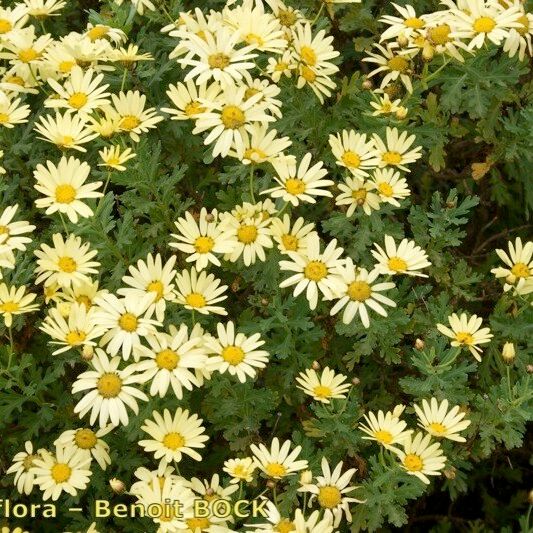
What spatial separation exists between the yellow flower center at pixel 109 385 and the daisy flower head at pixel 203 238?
0.49 metres

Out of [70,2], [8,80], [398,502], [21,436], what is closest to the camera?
[398,502]

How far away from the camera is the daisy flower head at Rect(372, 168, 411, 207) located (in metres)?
3.40

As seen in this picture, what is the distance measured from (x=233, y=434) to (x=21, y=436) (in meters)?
0.80

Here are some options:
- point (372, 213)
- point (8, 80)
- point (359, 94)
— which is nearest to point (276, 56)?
point (359, 94)

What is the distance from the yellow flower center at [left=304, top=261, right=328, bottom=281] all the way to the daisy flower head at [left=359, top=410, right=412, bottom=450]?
0.52 m

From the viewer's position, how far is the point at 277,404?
327 centimetres

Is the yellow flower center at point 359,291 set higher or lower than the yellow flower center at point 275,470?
higher

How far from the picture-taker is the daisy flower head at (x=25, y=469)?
10.2ft

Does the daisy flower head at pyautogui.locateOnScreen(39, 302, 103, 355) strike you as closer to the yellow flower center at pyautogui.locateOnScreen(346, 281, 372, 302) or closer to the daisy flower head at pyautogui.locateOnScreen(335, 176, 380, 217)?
the yellow flower center at pyautogui.locateOnScreen(346, 281, 372, 302)

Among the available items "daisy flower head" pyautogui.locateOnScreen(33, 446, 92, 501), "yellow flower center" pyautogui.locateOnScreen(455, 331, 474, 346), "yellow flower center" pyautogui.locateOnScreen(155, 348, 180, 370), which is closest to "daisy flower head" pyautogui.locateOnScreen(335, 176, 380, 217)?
"yellow flower center" pyautogui.locateOnScreen(455, 331, 474, 346)

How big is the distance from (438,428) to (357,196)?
0.92m

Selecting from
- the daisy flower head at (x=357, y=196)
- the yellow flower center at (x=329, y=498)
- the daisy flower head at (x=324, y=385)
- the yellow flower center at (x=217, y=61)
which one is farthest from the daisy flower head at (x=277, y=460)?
the yellow flower center at (x=217, y=61)

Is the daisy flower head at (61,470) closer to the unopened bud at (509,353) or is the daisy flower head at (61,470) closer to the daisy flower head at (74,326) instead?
the daisy flower head at (74,326)

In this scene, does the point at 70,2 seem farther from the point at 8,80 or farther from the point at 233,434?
the point at 233,434
